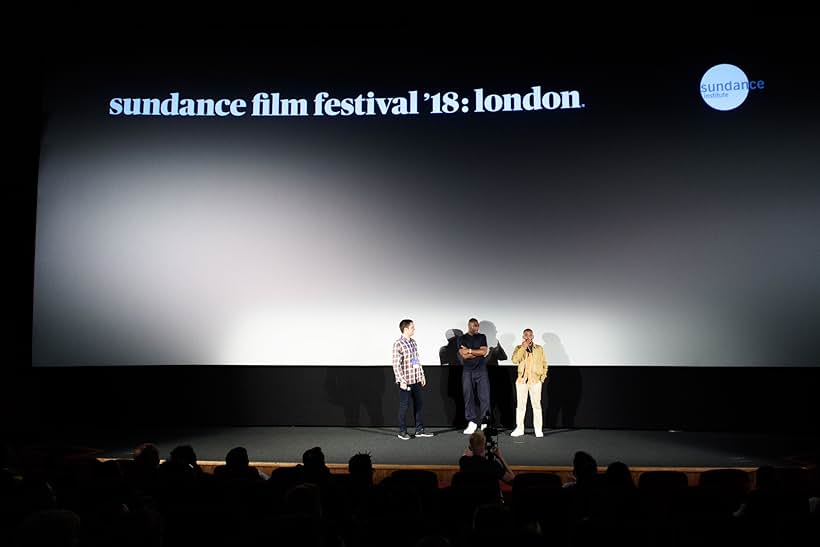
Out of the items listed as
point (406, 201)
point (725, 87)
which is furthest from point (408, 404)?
point (725, 87)

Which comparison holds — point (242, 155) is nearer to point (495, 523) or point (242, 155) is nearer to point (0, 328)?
point (0, 328)

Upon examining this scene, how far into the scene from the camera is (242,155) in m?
9.52

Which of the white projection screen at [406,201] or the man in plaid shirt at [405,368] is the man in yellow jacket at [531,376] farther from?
the man in plaid shirt at [405,368]

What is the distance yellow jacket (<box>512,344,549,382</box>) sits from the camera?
8.74 meters

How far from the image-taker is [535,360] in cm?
873

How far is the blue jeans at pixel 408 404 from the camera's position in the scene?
8742 mm

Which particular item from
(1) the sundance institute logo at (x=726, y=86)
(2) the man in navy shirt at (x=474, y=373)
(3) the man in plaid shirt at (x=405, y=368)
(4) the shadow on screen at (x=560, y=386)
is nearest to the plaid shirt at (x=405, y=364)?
(3) the man in plaid shirt at (x=405, y=368)

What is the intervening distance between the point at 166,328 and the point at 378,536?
6.93 metres

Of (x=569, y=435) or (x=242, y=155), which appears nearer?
(x=569, y=435)

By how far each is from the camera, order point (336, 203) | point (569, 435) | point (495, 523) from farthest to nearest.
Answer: point (336, 203)
point (569, 435)
point (495, 523)

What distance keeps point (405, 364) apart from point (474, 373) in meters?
0.87

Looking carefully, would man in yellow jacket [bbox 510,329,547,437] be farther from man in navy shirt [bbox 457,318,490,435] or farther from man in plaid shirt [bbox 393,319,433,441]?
man in plaid shirt [bbox 393,319,433,441]

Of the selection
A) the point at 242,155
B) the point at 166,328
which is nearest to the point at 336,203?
the point at 242,155

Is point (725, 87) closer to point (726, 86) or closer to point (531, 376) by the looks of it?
point (726, 86)
